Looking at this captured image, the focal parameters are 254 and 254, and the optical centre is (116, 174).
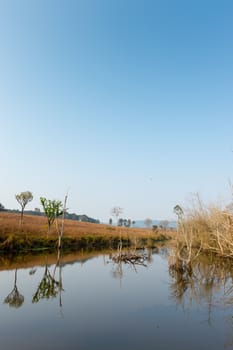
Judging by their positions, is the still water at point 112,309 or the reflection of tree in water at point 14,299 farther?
the reflection of tree in water at point 14,299

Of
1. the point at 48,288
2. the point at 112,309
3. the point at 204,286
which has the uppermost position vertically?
the point at 204,286

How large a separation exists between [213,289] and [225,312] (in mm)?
3273

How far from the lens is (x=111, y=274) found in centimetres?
1580

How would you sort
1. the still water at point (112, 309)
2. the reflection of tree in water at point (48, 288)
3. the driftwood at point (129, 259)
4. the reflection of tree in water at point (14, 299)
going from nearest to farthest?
the still water at point (112, 309), the reflection of tree in water at point (14, 299), the reflection of tree in water at point (48, 288), the driftwood at point (129, 259)

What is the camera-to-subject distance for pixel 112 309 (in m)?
9.26

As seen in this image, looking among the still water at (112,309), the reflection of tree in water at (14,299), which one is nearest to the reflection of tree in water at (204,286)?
the still water at (112,309)

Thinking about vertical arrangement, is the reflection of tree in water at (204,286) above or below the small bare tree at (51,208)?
below

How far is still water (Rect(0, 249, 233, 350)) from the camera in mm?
6672

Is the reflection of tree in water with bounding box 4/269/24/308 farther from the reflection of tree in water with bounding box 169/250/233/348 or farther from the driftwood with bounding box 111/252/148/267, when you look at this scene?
the driftwood with bounding box 111/252/148/267

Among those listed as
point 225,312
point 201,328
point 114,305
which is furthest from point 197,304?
point 114,305

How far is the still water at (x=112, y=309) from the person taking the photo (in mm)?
6672

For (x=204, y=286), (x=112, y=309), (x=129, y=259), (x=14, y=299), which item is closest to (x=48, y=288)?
(x=14, y=299)

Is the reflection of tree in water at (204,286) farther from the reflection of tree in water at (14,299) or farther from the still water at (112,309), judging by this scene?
the reflection of tree in water at (14,299)

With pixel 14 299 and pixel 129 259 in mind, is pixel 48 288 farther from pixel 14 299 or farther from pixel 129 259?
pixel 129 259
